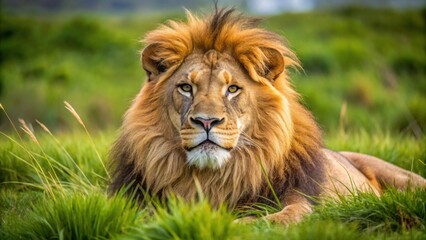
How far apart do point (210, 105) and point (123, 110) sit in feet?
37.6

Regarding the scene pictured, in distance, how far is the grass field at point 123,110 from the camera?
4.23 metres

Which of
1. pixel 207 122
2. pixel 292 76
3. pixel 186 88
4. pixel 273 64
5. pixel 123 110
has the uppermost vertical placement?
pixel 273 64

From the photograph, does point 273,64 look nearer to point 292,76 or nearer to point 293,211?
point 293,211

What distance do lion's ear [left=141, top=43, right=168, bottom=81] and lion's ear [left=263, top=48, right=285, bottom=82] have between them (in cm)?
67

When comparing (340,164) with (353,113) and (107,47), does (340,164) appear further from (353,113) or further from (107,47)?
(107,47)

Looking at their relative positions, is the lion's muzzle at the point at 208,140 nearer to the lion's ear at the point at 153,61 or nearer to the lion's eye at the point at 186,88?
the lion's eye at the point at 186,88

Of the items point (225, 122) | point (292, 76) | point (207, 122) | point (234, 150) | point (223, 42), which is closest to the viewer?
point (207, 122)

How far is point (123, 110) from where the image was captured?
624 inches

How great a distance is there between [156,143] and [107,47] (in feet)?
60.7

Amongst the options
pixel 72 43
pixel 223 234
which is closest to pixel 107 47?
pixel 72 43

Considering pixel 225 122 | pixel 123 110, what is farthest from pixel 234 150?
pixel 123 110

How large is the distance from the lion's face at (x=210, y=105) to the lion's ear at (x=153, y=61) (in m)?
0.17

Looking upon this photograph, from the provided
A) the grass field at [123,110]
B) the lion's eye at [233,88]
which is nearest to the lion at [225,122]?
the lion's eye at [233,88]

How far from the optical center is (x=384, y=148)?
7.42 m
